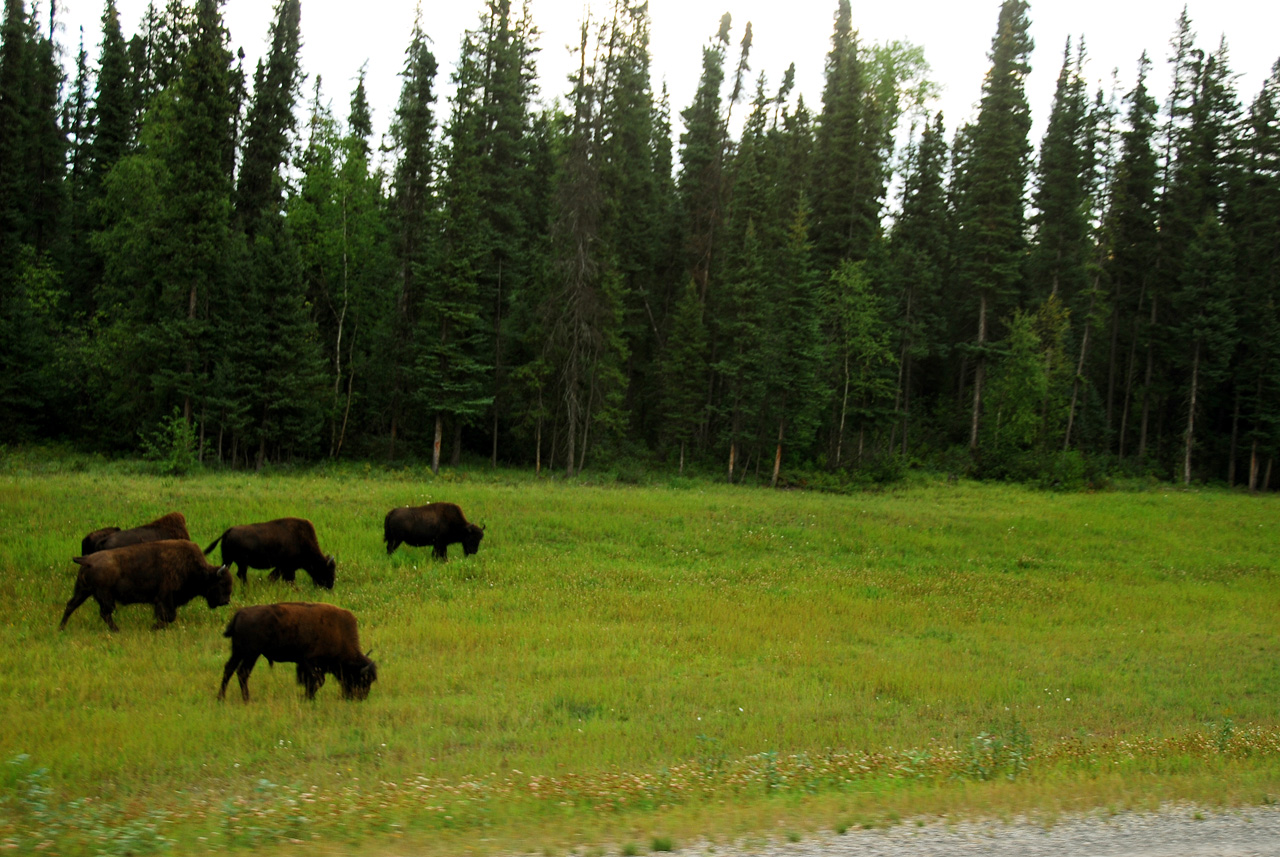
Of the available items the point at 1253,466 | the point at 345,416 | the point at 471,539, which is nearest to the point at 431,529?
the point at 471,539

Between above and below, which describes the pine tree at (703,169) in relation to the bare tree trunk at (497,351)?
above

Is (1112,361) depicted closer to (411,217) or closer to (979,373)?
(979,373)

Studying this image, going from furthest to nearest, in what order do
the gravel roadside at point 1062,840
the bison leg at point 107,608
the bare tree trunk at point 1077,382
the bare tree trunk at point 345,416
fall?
the bare tree trunk at point 1077,382, the bare tree trunk at point 345,416, the bison leg at point 107,608, the gravel roadside at point 1062,840

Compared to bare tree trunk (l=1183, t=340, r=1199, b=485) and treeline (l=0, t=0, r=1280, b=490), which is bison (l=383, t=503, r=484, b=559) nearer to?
treeline (l=0, t=0, r=1280, b=490)

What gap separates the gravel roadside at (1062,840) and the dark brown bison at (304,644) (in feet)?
21.5

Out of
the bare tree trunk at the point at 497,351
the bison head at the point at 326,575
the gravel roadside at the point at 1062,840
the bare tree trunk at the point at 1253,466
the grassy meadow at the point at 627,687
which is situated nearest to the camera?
the gravel roadside at the point at 1062,840

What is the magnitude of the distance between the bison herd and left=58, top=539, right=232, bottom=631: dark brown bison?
14mm

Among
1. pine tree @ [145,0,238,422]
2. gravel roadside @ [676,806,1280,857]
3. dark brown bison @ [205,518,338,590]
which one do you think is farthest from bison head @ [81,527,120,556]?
pine tree @ [145,0,238,422]

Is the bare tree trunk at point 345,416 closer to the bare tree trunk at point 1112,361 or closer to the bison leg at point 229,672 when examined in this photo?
the bison leg at point 229,672

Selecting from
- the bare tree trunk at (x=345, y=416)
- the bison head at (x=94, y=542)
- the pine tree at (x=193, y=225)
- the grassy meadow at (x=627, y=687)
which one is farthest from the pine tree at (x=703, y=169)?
the bison head at (x=94, y=542)

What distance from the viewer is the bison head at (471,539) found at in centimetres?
2091

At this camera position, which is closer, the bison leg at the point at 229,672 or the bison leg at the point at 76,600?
the bison leg at the point at 229,672

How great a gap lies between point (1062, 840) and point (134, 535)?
15711mm

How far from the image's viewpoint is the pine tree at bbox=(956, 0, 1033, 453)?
49.0 metres
